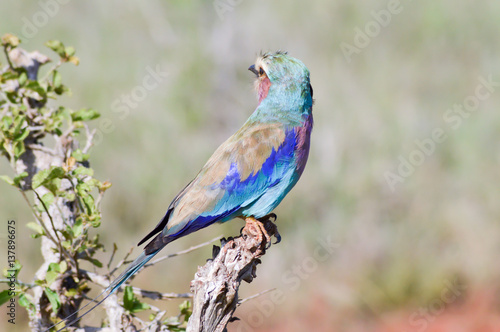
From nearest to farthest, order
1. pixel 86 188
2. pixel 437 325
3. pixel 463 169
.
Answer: pixel 86 188, pixel 437 325, pixel 463 169

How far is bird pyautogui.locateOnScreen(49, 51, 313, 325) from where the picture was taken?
361 cm

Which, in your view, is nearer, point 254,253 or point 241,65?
point 254,253

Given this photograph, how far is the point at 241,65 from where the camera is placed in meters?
8.51

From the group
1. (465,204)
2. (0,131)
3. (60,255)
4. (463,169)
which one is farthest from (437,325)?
(0,131)

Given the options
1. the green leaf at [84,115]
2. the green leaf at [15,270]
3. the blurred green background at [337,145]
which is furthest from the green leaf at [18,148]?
the blurred green background at [337,145]

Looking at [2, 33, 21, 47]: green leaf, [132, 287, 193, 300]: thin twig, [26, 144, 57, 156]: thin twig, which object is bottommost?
[132, 287, 193, 300]: thin twig

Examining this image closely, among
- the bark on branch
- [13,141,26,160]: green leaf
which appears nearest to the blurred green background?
[13,141,26,160]: green leaf

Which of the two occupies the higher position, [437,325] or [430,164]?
[430,164]

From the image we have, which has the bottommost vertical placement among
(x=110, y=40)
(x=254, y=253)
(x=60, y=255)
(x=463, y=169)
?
(x=254, y=253)

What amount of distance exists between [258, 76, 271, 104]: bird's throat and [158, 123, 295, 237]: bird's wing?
30 centimetres

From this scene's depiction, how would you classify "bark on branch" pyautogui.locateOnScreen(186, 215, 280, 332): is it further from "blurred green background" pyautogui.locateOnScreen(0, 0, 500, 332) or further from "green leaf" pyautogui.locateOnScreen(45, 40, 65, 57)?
"blurred green background" pyautogui.locateOnScreen(0, 0, 500, 332)

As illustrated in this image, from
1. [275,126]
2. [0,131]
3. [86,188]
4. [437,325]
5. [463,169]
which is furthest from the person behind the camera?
[463,169]

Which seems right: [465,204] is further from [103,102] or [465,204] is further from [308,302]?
[103,102]

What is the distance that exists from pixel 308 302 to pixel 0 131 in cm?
451
